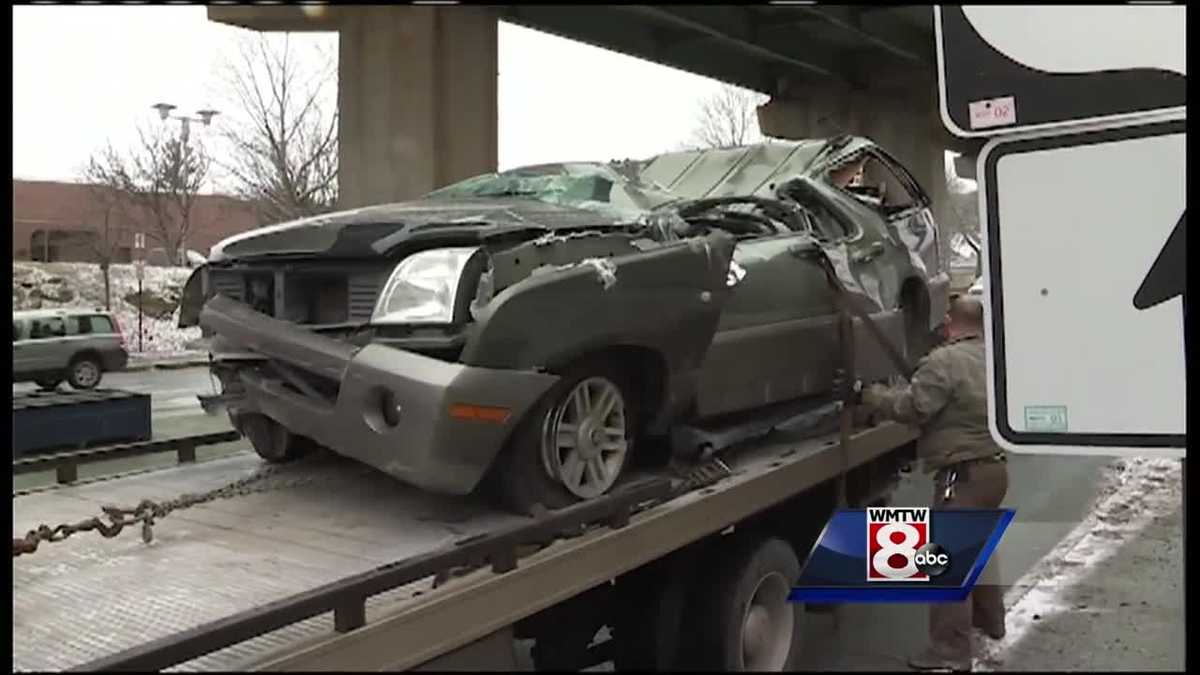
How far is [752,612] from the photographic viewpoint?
5.87 feet

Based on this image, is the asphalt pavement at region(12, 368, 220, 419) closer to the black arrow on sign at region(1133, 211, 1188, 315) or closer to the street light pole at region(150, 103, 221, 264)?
the street light pole at region(150, 103, 221, 264)

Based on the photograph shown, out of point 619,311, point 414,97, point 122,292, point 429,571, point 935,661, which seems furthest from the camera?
point 122,292

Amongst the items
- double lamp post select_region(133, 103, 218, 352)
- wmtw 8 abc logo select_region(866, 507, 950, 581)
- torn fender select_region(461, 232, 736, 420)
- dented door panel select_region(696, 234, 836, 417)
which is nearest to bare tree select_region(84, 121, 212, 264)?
double lamp post select_region(133, 103, 218, 352)

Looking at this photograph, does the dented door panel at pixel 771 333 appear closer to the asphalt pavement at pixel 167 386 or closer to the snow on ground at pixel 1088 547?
the snow on ground at pixel 1088 547

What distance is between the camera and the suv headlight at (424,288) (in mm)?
1763

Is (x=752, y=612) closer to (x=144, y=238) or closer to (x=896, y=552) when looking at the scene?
(x=896, y=552)

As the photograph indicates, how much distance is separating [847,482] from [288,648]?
1213mm

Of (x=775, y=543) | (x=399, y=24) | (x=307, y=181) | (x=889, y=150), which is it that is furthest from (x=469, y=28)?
(x=775, y=543)

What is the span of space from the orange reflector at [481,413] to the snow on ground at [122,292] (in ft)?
2.21

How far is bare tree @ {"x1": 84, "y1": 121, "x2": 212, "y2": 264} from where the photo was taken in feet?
6.47

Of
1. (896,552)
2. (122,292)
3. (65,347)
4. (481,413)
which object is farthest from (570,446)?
(65,347)

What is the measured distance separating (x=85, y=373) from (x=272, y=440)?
61cm

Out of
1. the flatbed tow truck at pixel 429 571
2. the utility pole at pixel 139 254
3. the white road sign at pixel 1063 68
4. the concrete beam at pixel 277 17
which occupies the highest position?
the concrete beam at pixel 277 17

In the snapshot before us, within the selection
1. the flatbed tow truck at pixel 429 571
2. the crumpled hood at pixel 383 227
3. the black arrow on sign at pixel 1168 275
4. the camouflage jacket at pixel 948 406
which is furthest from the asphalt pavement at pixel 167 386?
the black arrow on sign at pixel 1168 275
